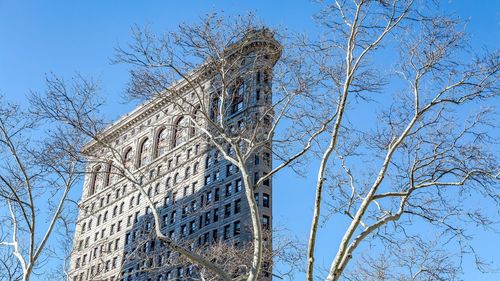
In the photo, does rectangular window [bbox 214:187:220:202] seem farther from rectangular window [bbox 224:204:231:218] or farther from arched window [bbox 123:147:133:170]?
arched window [bbox 123:147:133:170]

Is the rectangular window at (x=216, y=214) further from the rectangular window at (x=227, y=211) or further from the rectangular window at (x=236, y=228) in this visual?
the rectangular window at (x=236, y=228)

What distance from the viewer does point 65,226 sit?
20.0m

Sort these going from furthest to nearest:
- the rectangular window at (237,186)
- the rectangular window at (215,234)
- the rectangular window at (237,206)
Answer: the rectangular window at (237,186) → the rectangular window at (215,234) → the rectangular window at (237,206)

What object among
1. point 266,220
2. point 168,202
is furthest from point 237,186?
point 168,202

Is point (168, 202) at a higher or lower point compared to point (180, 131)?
higher

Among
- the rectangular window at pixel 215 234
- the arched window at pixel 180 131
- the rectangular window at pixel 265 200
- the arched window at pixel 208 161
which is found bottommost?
the arched window at pixel 180 131

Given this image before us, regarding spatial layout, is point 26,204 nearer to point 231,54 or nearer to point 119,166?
point 119,166

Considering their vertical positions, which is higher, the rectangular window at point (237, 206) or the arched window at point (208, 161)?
the arched window at point (208, 161)

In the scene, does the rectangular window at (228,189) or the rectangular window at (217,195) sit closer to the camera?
the rectangular window at (228,189)

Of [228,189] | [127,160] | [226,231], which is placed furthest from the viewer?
[228,189]

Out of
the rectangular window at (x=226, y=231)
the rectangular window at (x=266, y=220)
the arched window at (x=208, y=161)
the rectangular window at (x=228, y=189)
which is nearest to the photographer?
the rectangular window at (x=266, y=220)

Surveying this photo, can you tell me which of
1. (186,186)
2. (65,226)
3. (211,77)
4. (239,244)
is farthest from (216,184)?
(211,77)

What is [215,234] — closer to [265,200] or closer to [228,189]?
[228,189]

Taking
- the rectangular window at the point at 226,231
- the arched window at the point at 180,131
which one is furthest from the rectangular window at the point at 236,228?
the arched window at the point at 180,131
